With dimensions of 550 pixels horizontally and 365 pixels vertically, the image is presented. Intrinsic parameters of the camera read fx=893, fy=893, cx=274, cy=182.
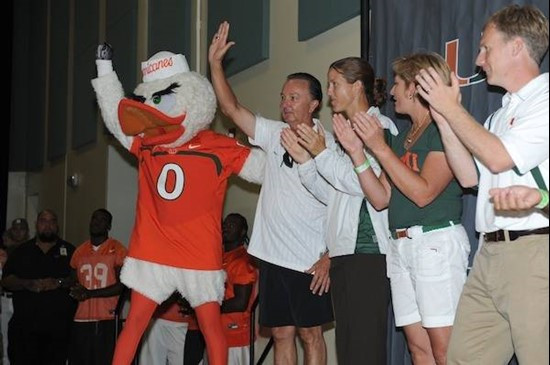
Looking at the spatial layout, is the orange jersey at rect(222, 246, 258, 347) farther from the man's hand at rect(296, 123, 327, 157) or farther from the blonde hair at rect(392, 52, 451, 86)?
the blonde hair at rect(392, 52, 451, 86)

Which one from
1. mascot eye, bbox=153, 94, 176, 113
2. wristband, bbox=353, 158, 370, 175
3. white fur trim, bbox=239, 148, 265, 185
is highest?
mascot eye, bbox=153, 94, 176, 113

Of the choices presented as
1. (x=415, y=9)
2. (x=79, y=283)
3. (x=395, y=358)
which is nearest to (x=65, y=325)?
(x=79, y=283)

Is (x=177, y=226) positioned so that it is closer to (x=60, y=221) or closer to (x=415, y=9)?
(x=415, y=9)

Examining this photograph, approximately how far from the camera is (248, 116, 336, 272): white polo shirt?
4.55 metres

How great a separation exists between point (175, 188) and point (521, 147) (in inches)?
88.6

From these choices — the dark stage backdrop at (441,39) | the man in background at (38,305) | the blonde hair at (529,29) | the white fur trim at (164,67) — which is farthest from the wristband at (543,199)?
the man in background at (38,305)

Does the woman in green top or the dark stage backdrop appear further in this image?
the dark stage backdrop

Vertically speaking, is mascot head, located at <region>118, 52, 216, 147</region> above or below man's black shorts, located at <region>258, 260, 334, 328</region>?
above

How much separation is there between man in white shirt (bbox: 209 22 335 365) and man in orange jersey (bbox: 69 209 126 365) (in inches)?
124

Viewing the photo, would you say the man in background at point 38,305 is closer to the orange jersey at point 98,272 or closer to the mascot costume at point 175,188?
the orange jersey at point 98,272

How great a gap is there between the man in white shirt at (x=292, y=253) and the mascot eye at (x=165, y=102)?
0.59 meters

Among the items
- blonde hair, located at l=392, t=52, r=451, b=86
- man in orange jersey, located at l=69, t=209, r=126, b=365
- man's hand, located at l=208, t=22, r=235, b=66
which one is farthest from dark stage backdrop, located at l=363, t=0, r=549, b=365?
man in orange jersey, located at l=69, t=209, r=126, b=365

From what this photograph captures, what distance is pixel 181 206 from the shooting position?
185 inches

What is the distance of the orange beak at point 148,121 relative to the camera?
15.5ft
